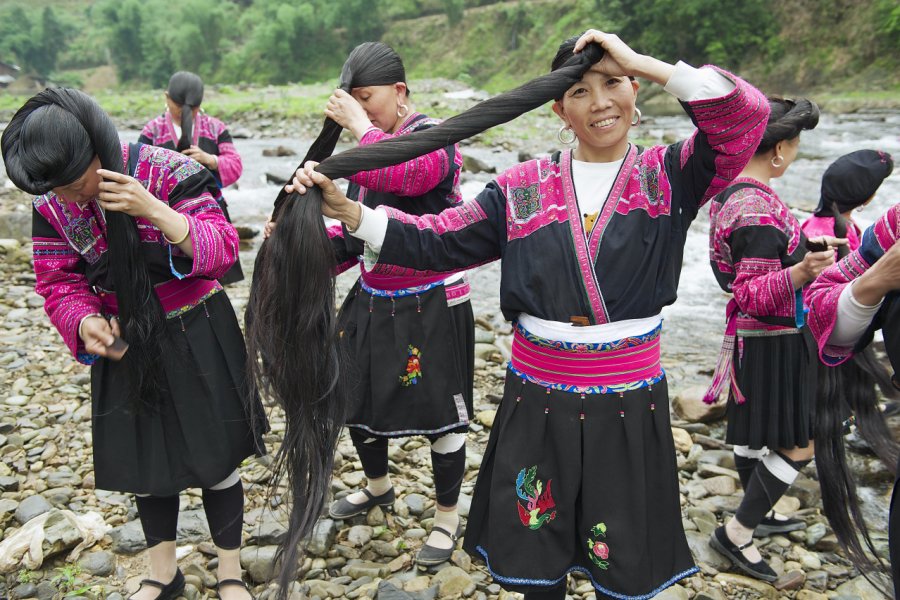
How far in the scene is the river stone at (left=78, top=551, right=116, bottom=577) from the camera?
2.99 meters

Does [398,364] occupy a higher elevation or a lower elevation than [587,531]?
higher

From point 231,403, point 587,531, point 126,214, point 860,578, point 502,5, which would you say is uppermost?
point 502,5

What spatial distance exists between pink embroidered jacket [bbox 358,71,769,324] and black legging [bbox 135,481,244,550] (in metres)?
1.22

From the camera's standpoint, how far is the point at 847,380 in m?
2.48

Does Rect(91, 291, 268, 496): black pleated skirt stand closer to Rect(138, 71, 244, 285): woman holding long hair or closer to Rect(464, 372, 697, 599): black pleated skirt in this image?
Rect(464, 372, 697, 599): black pleated skirt

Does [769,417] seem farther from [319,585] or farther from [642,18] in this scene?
[642,18]

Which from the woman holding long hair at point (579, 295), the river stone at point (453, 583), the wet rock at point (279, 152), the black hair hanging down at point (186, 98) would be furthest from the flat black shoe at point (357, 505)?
the wet rock at point (279, 152)

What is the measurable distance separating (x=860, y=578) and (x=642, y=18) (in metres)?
40.6

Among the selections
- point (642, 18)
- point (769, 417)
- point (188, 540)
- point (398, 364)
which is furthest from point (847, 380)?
point (642, 18)

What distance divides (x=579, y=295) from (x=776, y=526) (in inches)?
87.9

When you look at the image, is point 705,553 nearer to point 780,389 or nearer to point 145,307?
point 780,389

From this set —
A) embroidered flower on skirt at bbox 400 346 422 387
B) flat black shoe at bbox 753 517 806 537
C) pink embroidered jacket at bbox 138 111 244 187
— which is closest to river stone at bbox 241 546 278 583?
embroidered flower on skirt at bbox 400 346 422 387

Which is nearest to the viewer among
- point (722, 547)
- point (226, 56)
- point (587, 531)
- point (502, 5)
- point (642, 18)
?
point (587, 531)

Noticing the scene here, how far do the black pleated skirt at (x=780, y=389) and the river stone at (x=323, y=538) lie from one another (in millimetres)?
1910
